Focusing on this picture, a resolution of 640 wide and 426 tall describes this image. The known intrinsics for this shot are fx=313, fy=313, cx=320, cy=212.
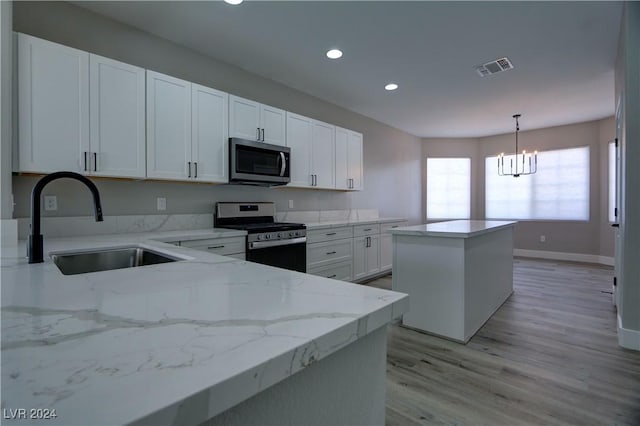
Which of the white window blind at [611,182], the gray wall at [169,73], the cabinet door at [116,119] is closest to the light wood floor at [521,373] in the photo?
the gray wall at [169,73]

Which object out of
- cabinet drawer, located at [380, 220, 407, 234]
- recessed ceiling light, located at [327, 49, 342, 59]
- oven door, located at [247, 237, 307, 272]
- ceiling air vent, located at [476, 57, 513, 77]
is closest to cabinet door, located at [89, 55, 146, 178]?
oven door, located at [247, 237, 307, 272]

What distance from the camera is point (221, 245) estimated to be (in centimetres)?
265

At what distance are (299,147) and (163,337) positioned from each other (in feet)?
11.3

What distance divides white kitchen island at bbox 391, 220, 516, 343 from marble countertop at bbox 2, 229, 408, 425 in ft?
6.36

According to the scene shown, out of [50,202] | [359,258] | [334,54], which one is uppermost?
[334,54]

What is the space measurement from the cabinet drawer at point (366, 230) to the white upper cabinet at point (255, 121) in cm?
149

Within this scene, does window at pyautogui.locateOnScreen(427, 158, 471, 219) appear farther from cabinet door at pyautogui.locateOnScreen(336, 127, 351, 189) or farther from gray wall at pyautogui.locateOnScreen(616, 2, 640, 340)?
gray wall at pyautogui.locateOnScreen(616, 2, 640, 340)

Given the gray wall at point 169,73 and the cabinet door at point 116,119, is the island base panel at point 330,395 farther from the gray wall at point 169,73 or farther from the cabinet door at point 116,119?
the gray wall at point 169,73

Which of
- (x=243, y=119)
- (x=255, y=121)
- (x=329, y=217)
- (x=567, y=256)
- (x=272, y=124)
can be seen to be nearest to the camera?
(x=243, y=119)

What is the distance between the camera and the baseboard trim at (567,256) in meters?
5.73

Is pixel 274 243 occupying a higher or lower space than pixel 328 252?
higher

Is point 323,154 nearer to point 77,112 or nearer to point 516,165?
point 77,112


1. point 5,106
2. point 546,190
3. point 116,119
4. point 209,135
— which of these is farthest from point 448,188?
point 5,106

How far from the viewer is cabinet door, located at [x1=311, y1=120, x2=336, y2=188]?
4.06 m
